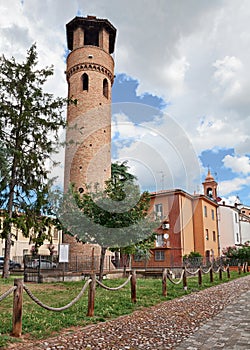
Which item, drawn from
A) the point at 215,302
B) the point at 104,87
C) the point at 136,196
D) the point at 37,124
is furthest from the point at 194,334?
the point at 104,87

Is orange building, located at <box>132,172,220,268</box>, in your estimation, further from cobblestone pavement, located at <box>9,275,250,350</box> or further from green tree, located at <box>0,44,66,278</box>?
cobblestone pavement, located at <box>9,275,250,350</box>

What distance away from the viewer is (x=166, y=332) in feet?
21.9

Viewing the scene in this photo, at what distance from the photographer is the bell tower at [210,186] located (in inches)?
1820

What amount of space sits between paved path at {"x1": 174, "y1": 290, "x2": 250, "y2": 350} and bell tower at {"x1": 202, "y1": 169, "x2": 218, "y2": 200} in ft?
124

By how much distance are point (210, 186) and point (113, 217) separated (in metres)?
33.8

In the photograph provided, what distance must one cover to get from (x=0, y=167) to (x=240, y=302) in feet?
38.7

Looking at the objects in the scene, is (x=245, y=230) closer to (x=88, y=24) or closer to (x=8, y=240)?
(x=88, y=24)

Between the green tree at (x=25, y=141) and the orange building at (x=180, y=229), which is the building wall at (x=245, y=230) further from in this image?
the green tree at (x=25, y=141)

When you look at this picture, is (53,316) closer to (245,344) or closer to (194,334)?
(194,334)

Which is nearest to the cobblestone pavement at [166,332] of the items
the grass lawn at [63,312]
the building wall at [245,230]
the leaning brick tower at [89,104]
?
the grass lawn at [63,312]

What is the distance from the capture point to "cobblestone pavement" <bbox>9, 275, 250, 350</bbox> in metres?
5.70

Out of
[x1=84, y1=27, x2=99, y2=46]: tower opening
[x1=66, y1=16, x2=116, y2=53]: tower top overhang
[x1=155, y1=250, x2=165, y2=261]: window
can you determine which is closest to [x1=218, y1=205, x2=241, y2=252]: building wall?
[x1=155, y1=250, x2=165, y2=261]: window

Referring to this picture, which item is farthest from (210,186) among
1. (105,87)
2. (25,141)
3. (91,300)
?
(91,300)

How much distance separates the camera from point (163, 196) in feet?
116
